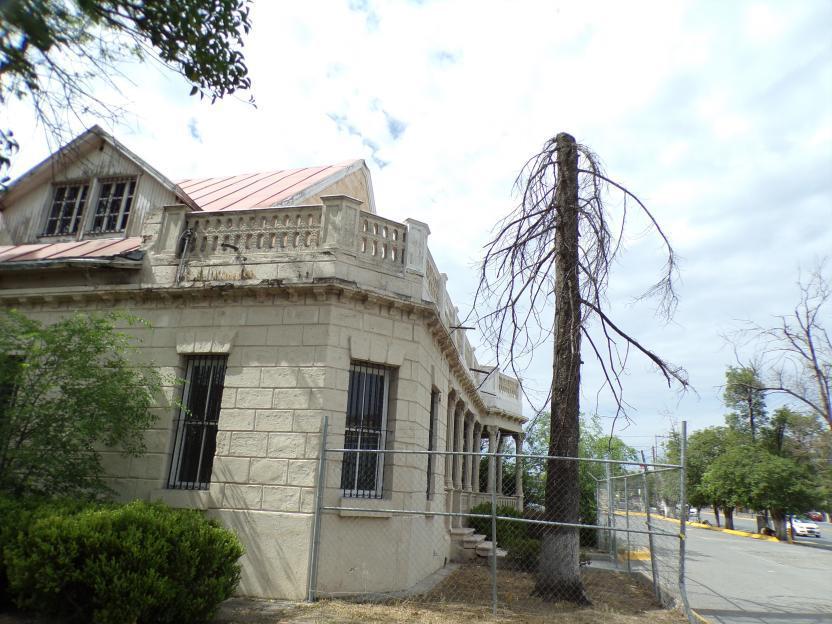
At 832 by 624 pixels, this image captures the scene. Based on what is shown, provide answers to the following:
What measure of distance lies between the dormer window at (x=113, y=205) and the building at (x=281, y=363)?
1.49 m

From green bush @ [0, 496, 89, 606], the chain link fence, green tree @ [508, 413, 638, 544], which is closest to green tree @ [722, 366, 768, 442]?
green tree @ [508, 413, 638, 544]

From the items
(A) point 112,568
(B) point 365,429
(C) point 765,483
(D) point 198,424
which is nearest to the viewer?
(A) point 112,568

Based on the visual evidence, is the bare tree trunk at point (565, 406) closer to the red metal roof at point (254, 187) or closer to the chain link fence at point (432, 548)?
the chain link fence at point (432, 548)

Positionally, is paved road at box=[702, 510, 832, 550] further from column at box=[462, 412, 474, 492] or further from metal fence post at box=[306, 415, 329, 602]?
metal fence post at box=[306, 415, 329, 602]

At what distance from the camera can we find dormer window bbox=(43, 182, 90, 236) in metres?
13.0

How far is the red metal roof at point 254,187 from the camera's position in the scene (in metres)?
13.5

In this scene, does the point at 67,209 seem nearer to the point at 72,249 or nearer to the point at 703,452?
the point at 72,249

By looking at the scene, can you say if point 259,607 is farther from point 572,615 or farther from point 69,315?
point 69,315

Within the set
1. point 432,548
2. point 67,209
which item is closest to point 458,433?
point 432,548

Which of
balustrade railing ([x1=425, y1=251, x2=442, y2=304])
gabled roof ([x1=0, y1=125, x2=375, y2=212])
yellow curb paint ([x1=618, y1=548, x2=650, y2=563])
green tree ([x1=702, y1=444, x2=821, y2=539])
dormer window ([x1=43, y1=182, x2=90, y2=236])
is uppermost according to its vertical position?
gabled roof ([x1=0, y1=125, x2=375, y2=212])

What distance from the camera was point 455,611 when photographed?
7.81m

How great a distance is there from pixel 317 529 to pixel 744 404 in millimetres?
40842

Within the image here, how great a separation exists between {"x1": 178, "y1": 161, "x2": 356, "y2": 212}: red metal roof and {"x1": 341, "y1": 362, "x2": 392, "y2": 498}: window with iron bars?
5088 millimetres

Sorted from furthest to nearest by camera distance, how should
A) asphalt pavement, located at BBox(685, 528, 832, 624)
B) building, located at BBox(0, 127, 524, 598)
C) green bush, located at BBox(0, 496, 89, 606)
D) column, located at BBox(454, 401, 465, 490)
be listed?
column, located at BBox(454, 401, 465, 490) → building, located at BBox(0, 127, 524, 598) → asphalt pavement, located at BBox(685, 528, 832, 624) → green bush, located at BBox(0, 496, 89, 606)
